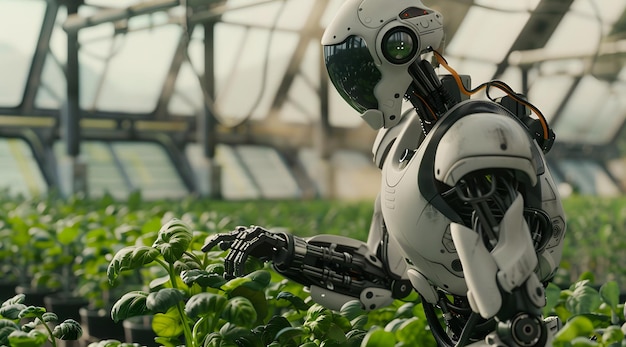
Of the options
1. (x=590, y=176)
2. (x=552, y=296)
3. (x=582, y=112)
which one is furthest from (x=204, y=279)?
(x=590, y=176)

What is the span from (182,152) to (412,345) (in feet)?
29.4

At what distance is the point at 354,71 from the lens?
1175 mm

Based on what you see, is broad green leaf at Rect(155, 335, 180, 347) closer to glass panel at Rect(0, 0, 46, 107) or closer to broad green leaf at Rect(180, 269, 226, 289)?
broad green leaf at Rect(180, 269, 226, 289)

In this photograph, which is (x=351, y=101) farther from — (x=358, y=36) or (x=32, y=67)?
(x=32, y=67)

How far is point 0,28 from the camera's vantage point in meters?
8.10

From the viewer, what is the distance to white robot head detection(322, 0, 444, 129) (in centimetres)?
114

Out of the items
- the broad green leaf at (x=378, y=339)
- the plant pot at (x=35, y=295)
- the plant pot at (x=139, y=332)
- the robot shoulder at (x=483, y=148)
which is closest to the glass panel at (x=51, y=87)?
the plant pot at (x=35, y=295)

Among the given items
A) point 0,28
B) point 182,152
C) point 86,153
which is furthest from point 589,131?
point 0,28

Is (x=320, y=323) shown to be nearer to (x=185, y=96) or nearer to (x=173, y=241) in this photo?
(x=173, y=241)

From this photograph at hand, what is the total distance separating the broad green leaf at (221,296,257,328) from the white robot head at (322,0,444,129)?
35 centimetres

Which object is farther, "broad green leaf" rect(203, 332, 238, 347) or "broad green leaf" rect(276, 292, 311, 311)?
"broad green leaf" rect(276, 292, 311, 311)

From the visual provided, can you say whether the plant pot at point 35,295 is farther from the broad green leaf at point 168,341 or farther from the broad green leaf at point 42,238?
the broad green leaf at point 168,341

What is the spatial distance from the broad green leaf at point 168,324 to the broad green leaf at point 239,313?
0.28 m

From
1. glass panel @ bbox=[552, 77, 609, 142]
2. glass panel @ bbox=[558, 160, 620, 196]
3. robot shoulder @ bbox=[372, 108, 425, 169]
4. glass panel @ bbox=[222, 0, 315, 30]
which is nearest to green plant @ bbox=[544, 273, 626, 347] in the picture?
robot shoulder @ bbox=[372, 108, 425, 169]
